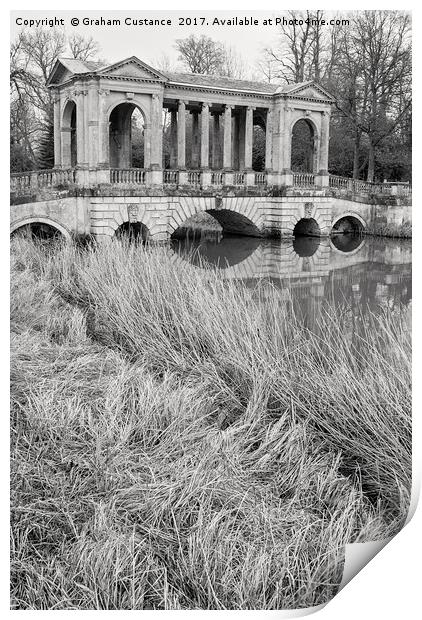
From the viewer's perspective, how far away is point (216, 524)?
15.2 feet

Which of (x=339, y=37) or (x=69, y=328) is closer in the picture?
(x=339, y=37)

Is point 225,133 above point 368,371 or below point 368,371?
above

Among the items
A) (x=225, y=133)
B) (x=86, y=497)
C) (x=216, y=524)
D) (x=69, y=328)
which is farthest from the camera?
(x=225, y=133)

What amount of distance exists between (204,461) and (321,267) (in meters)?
9.73

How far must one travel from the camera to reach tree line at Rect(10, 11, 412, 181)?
5645 mm

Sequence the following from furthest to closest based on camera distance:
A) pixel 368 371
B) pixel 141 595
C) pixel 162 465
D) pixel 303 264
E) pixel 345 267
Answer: pixel 303 264
pixel 345 267
pixel 368 371
pixel 162 465
pixel 141 595

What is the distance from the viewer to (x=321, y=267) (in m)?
14.5

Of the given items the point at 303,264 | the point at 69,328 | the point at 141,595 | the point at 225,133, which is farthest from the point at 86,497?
the point at 225,133

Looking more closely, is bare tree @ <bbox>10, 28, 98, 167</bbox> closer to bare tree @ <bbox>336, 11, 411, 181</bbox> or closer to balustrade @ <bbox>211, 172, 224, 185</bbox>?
bare tree @ <bbox>336, 11, 411, 181</bbox>

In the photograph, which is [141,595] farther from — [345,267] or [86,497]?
[345,267]

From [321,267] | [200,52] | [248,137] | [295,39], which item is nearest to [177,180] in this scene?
[248,137]

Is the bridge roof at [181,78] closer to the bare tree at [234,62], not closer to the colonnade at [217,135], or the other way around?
the colonnade at [217,135]
